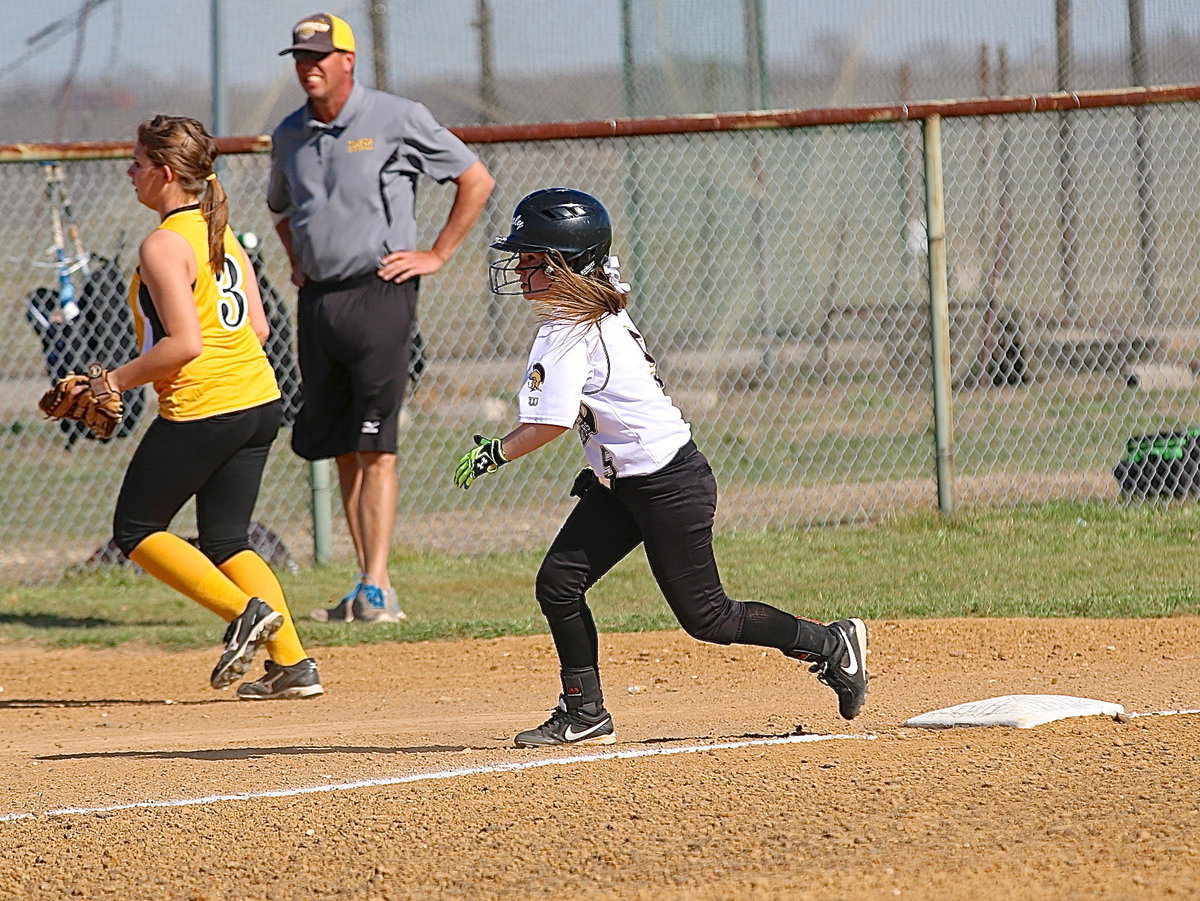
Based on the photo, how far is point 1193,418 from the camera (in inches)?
456

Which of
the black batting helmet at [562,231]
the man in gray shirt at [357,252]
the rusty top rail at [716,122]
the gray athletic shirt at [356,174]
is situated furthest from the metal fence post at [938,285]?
the black batting helmet at [562,231]

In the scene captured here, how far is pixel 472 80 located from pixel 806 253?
10.7 ft

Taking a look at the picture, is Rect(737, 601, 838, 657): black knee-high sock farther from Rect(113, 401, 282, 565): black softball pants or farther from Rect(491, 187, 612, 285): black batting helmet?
Rect(113, 401, 282, 565): black softball pants

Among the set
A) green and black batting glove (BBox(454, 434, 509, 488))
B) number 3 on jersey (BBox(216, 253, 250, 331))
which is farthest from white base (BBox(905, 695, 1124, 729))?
number 3 on jersey (BBox(216, 253, 250, 331))

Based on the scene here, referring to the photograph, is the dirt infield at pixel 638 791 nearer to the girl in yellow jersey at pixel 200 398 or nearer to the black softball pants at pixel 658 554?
the black softball pants at pixel 658 554

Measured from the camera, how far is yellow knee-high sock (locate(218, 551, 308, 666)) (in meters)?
5.95

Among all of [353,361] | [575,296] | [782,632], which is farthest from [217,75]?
[782,632]

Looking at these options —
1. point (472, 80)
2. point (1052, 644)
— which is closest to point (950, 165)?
point (472, 80)

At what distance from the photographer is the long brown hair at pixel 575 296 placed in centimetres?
452

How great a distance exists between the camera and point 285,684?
6.07 metres

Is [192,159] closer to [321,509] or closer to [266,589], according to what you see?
[266,589]

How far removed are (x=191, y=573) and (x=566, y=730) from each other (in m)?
1.71

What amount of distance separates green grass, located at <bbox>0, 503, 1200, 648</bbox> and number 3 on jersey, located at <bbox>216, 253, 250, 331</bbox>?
182cm

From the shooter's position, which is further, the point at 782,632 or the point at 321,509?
the point at 321,509
